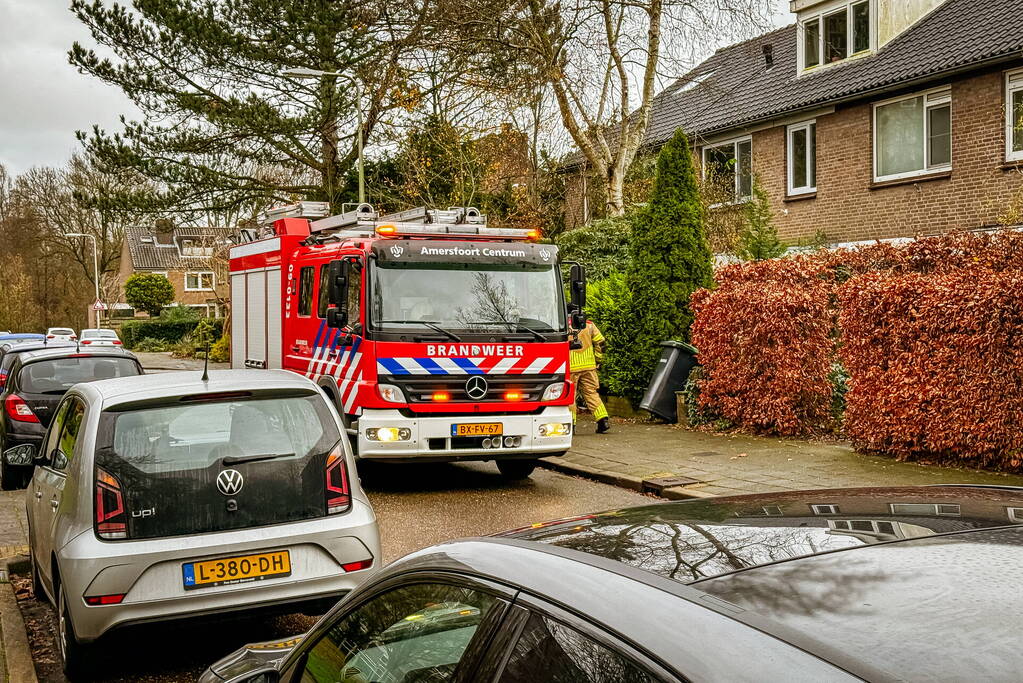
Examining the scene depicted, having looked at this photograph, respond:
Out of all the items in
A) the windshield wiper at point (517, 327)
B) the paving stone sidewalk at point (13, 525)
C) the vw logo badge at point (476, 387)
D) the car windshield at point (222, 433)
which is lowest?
the paving stone sidewalk at point (13, 525)

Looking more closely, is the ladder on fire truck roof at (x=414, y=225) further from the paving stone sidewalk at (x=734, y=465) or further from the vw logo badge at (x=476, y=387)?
the paving stone sidewalk at (x=734, y=465)

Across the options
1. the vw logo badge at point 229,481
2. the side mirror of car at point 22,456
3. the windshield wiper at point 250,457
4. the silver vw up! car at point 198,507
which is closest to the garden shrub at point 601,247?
the side mirror of car at point 22,456

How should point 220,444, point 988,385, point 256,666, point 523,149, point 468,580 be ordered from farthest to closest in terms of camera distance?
point 523,149 < point 988,385 < point 220,444 < point 256,666 < point 468,580

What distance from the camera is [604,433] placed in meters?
14.5

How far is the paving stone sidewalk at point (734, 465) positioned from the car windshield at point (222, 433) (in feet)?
14.9

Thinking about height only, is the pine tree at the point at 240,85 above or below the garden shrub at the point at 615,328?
above

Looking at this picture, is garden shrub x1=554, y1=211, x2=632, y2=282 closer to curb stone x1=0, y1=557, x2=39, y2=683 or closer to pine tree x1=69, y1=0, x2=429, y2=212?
pine tree x1=69, y1=0, x2=429, y2=212

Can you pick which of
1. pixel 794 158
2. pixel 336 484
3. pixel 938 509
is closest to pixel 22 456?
pixel 336 484

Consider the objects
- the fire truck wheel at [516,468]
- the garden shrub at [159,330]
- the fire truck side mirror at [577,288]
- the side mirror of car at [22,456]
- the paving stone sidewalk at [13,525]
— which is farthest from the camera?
the garden shrub at [159,330]

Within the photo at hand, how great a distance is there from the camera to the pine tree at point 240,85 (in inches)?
957

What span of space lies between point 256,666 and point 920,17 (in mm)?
24090

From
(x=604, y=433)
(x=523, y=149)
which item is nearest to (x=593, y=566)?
(x=604, y=433)

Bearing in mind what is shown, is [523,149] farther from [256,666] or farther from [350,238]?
[256,666]

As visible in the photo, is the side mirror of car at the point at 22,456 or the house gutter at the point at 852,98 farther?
the house gutter at the point at 852,98
